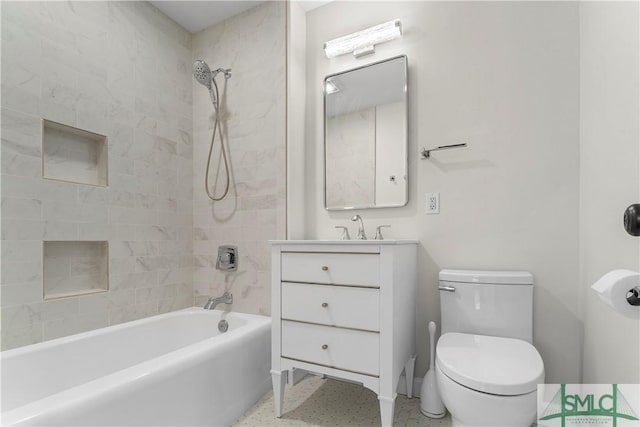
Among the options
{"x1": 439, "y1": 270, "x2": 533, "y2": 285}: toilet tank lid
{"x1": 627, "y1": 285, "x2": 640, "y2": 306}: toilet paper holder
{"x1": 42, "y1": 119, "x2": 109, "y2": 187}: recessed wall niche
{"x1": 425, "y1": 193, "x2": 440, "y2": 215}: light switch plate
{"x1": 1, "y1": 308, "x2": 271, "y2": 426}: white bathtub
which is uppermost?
{"x1": 42, "y1": 119, "x2": 109, "y2": 187}: recessed wall niche

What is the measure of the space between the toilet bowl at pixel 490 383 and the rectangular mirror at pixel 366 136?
2.97 feet

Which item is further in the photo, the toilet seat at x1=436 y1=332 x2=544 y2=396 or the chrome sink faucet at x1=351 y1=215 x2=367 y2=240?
the chrome sink faucet at x1=351 y1=215 x2=367 y2=240

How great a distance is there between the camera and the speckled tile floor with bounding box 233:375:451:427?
1.52m

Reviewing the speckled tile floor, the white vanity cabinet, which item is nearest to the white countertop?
the white vanity cabinet

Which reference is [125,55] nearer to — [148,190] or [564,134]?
[148,190]

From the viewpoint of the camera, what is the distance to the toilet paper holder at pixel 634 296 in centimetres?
73

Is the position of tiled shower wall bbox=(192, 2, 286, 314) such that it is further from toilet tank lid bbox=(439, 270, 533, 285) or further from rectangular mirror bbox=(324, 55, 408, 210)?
toilet tank lid bbox=(439, 270, 533, 285)

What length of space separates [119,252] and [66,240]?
1.00 ft

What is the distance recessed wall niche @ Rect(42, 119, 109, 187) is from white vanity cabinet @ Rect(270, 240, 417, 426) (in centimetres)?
122

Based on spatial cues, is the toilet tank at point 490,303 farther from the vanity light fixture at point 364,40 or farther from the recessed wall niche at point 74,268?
the recessed wall niche at point 74,268

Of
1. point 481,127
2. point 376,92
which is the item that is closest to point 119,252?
point 376,92

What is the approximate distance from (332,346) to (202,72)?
77.2 inches

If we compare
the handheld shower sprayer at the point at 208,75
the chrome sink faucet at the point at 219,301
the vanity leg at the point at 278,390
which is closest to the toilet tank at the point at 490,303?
the vanity leg at the point at 278,390

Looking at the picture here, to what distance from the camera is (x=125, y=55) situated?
2.02 m
